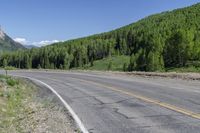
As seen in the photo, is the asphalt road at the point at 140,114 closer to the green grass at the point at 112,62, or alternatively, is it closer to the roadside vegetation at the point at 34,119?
the roadside vegetation at the point at 34,119

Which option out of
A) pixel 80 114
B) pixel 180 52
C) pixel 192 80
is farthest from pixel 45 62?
pixel 80 114

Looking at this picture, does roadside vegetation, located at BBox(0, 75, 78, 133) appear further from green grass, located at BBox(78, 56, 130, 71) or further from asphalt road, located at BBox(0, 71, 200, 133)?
green grass, located at BBox(78, 56, 130, 71)

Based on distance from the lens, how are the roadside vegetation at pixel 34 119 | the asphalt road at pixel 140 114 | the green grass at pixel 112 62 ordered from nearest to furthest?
the asphalt road at pixel 140 114 < the roadside vegetation at pixel 34 119 < the green grass at pixel 112 62

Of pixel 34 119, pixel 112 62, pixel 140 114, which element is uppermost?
pixel 112 62

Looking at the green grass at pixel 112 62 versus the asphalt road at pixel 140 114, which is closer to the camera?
the asphalt road at pixel 140 114

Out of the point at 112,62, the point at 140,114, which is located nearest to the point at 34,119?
the point at 140,114

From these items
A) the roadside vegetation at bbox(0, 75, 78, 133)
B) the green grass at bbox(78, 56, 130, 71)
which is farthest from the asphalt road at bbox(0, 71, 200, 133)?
Answer: the green grass at bbox(78, 56, 130, 71)

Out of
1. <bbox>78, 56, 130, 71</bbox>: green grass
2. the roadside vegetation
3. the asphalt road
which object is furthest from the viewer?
<bbox>78, 56, 130, 71</bbox>: green grass

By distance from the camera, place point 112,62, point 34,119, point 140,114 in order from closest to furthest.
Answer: point 140,114
point 34,119
point 112,62

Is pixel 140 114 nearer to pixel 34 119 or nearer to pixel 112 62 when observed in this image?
pixel 34 119

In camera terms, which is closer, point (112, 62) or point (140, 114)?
point (140, 114)

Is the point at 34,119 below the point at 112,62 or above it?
below

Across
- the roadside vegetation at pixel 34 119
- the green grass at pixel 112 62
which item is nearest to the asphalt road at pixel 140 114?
the roadside vegetation at pixel 34 119

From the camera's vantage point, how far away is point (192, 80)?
24.6 metres
